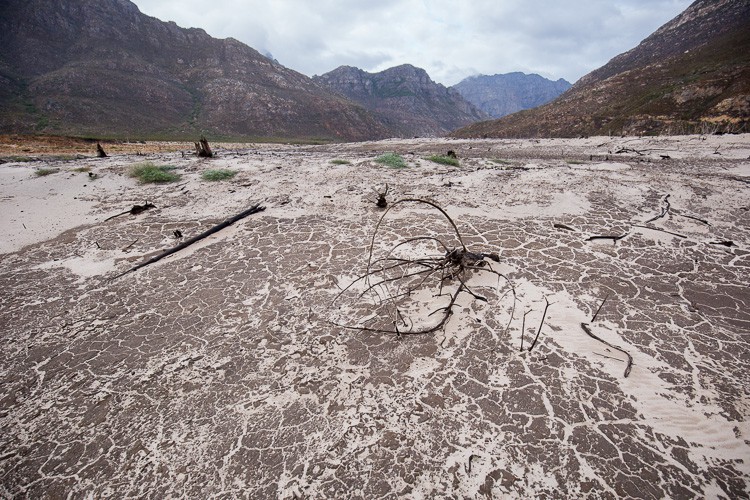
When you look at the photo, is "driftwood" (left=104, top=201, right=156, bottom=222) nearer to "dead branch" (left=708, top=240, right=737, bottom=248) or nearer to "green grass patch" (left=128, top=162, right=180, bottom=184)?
"green grass patch" (left=128, top=162, right=180, bottom=184)

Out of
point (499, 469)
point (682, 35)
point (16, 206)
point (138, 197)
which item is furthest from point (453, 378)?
point (682, 35)

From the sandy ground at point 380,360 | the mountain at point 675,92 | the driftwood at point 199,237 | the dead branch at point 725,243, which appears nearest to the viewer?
the sandy ground at point 380,360

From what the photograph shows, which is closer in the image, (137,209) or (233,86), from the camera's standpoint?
(137,209)

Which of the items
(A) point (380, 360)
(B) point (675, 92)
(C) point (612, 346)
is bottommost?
(A) point (380, 360)

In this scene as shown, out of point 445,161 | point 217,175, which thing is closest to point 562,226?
point 445,161

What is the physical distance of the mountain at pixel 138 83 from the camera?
48688 millimetres

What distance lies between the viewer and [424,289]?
4609 millimetres

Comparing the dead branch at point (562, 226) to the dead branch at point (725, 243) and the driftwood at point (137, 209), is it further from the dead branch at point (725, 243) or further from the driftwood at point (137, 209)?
the driftwood at point (137, 209)

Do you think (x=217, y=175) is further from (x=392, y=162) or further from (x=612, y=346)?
(x=612, y=346)

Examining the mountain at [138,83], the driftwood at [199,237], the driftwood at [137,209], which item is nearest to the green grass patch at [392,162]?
the driftwood at [199,237]

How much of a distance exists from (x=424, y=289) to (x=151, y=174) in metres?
10.7

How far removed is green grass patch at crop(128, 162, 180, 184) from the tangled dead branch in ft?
30.2

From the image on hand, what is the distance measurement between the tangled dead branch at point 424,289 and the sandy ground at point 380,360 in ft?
0.16

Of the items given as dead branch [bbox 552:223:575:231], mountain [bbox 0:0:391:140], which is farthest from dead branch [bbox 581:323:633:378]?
mountain [bbox 0:0:391:140]
